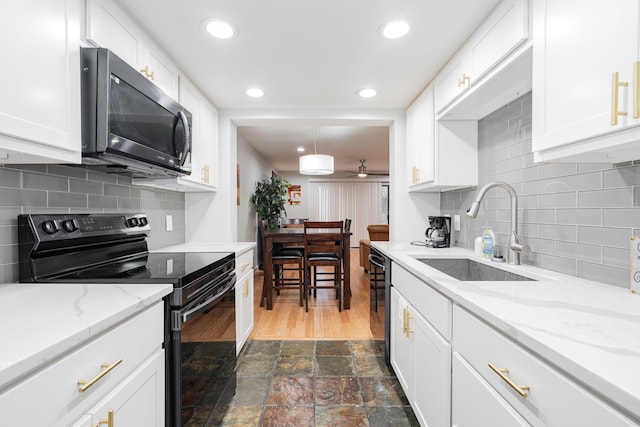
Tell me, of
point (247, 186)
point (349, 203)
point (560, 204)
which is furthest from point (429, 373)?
point (349, 203)

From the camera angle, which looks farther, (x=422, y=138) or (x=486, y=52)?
(x=422, y=138)

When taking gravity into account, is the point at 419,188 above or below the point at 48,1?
below

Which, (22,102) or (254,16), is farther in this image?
(254,16)

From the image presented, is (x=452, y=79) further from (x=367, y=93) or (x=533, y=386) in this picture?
(x=533, y=386)

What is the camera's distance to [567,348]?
0.60 meters

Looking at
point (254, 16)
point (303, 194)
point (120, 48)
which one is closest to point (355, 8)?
point (254, 16)

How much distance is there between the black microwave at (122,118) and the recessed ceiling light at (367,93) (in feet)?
4.85

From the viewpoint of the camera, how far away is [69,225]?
1337mm

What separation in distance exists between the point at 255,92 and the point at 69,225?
166cm

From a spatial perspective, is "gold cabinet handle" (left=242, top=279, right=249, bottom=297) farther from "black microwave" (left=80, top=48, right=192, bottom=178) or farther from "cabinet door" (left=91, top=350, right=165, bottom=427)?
"cabinet door" (left=91, top=350, right=165, bottom=427)

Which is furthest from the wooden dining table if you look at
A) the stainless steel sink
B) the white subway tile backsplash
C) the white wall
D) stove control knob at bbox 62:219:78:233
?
stove control knob at bbox 62:219:78:233

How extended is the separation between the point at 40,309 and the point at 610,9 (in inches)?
71.5

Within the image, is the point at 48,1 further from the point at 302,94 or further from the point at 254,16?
the point at 302,94

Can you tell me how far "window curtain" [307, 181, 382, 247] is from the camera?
27.8 ft
